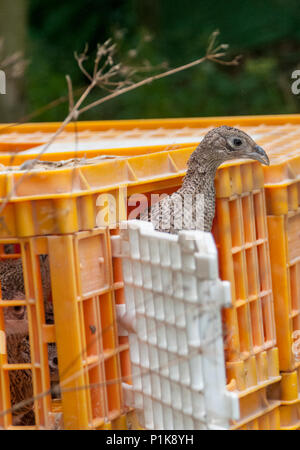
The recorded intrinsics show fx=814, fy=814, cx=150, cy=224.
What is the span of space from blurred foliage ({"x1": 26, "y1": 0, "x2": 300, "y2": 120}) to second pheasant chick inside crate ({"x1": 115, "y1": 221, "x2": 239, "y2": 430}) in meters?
6.04

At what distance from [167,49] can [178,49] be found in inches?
5.2

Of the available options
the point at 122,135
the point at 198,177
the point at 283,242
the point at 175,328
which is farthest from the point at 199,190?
the point at 122,135

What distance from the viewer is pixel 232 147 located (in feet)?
8.96

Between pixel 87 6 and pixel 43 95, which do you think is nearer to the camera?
pixel 43 95

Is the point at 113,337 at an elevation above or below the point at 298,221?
below

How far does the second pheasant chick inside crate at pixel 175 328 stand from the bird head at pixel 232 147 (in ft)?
1.73

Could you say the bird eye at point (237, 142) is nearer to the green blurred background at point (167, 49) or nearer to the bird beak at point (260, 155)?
the bird beak at point (260, 155)

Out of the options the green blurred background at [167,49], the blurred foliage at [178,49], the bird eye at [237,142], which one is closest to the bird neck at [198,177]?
the bird eye at [237,142]

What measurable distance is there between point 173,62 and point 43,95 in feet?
5.12

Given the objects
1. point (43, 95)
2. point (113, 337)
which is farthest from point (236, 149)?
point (43, 95)
